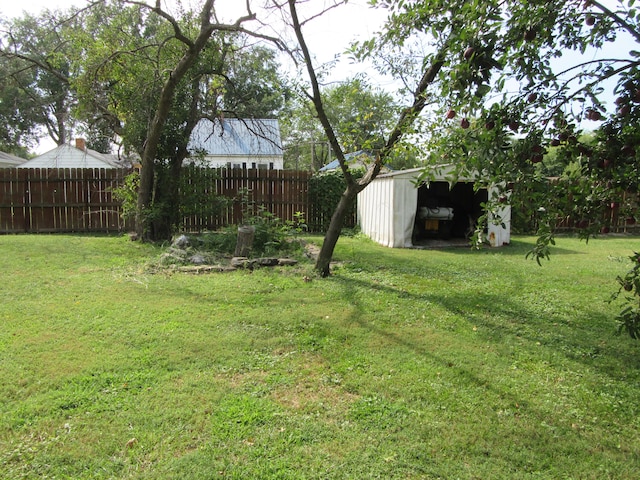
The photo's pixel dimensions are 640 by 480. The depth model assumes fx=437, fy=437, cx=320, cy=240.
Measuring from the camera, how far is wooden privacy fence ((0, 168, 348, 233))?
11.5m

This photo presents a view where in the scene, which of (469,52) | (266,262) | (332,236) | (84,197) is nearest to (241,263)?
(266,262)

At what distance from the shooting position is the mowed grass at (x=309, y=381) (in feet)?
7.83

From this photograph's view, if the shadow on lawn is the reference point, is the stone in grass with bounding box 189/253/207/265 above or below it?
above

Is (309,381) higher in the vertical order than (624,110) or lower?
lower

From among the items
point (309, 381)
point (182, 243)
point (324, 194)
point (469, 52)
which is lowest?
point (309, 381)

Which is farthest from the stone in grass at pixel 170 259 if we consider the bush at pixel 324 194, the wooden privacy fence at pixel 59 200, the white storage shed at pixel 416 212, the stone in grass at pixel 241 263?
the bush at pixel 324 194

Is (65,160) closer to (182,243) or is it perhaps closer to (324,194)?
(324,194)

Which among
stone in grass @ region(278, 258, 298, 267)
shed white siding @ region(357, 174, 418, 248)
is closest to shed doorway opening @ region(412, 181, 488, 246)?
shed white siding @ region(357, 174, 418, 248)

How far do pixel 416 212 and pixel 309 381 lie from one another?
863 cm

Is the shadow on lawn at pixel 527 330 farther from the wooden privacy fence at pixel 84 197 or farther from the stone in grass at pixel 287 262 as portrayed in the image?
the wooden privacy fence at pixel 84 197

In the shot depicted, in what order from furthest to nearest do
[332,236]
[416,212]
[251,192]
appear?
[251,192] → [416,212] → [332,236]

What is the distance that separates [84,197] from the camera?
12.0 metres

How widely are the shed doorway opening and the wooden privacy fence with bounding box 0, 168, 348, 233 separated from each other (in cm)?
364

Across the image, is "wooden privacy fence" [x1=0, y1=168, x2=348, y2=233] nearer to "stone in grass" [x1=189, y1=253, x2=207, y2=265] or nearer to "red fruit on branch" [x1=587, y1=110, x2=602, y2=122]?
"stone in grass" [x1=189, y1=253, x2=207, y2=265]
